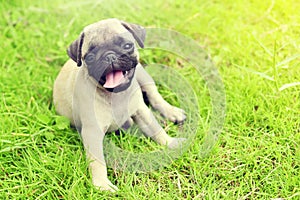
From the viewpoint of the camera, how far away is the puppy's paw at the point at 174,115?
357 cm

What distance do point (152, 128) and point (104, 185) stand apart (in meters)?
0.60

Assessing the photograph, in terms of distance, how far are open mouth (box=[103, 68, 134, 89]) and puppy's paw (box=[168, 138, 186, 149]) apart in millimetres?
631

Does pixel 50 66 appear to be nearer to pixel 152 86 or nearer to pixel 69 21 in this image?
pixel 69 21

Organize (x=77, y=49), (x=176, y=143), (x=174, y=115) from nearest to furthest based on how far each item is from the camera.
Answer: (x=77, y=49), (x=176, y=143), (x=174, y=115)

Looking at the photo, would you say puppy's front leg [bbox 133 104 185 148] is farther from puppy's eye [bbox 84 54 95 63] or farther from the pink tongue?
puppy's eye [bbox 84 54 95 63]

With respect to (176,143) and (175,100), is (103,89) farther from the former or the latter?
(175,100)

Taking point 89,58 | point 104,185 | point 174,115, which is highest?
point 89,58

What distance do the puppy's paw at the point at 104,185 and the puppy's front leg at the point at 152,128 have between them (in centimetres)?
53

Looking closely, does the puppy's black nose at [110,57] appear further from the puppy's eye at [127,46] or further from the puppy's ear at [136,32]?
the puppy's ear at [136,32]

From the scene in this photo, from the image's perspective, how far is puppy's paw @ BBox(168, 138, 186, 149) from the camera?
330cm

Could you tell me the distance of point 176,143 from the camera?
3.33 meters

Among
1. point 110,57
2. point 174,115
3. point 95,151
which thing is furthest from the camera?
point 174,115

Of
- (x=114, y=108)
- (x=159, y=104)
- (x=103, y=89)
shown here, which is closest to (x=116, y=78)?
(x=103, y=89)

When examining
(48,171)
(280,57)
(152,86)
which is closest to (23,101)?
(48,171)
